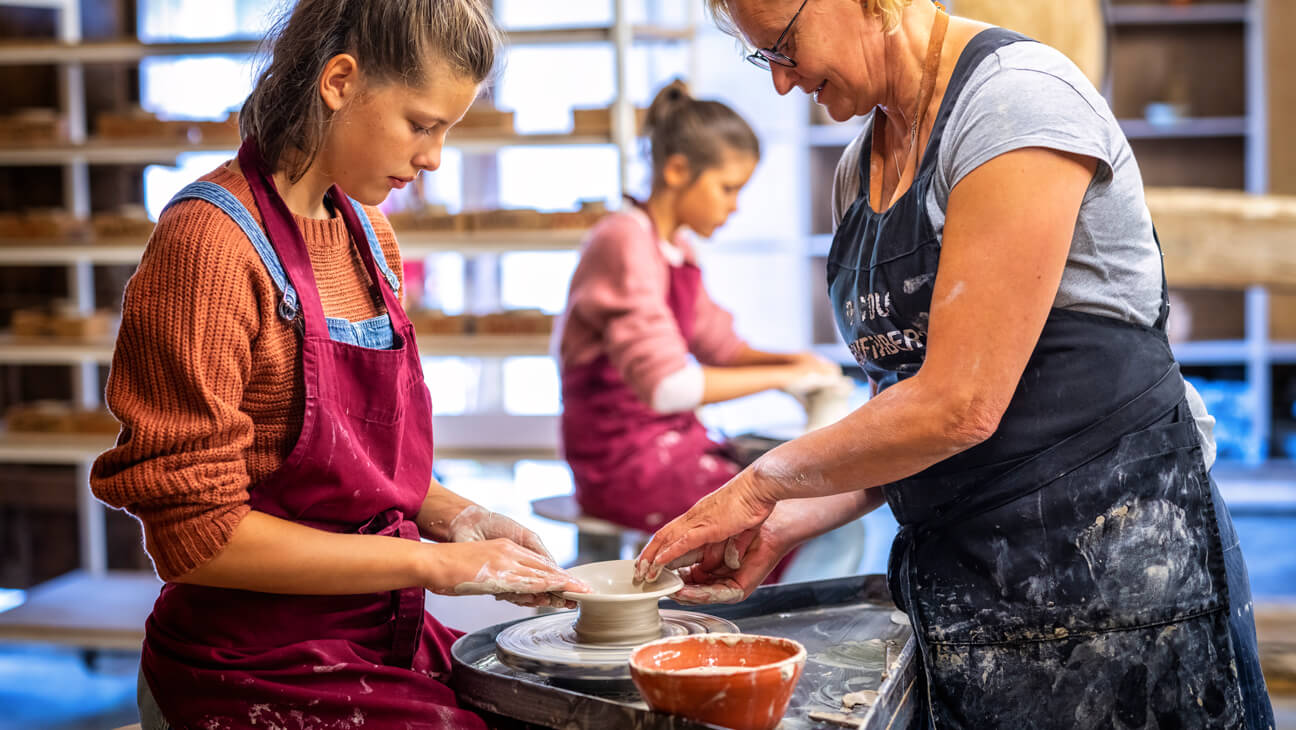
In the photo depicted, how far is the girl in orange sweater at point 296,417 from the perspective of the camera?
3.87 feet

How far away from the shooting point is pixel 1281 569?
15.4 feet

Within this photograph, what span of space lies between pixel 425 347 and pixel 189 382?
3280 millimetres

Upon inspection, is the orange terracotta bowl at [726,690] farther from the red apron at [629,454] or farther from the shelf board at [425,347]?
the shelf board at [425,347]

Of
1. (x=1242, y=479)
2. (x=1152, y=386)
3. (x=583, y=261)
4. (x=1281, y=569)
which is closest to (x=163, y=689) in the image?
(x=1152, y=386)

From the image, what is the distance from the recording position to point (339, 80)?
1.33 metres

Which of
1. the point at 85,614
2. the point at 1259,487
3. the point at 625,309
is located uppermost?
the point at 625,309

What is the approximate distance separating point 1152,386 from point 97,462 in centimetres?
115

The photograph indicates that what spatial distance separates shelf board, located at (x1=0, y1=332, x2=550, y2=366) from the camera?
4387mm

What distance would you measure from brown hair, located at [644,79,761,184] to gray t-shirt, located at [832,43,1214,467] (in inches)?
67.8

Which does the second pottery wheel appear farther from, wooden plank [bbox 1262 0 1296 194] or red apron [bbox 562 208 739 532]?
wooden plank [bbox 1262 0 1296 194]

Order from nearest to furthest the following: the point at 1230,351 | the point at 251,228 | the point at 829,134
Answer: the point at 251,228
the point at 1230,351
the point at 829,134

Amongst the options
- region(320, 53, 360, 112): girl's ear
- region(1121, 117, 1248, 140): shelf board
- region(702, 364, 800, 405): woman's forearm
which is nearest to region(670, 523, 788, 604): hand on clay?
region(320, 53, 360, 112): girl's ear

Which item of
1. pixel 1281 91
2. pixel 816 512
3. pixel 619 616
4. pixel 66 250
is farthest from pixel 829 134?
pixel 619 616

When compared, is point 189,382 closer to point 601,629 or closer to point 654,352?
point 601,629
